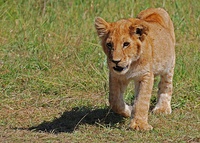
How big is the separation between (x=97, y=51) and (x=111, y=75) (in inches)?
85.4

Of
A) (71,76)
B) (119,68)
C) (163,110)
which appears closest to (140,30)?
(119,68)

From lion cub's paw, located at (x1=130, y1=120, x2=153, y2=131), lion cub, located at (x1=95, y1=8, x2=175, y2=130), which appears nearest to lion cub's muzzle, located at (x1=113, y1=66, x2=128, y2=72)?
lion cub, located at (x1=95, y1=8, x2=175, y2=130)

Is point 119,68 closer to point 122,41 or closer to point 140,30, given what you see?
point 122,41

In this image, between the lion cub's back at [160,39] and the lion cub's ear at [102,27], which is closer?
the lion cub's ear at [102,27]

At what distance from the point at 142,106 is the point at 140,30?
2.33ft

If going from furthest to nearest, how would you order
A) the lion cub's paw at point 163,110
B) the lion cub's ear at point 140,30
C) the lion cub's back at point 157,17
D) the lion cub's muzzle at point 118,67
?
the lion cub's back at point 157,17, the lion cub's paw at point 163,110, the lion cub's ear at point 140,30, the lion cub's muzzle at point 118,67

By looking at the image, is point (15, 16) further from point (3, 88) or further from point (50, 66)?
point (3, 88)

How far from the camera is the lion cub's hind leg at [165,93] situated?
654 centimetres

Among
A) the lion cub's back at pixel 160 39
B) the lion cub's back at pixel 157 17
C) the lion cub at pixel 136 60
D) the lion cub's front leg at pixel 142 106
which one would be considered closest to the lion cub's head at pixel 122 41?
the lion cub at pixel 136 60

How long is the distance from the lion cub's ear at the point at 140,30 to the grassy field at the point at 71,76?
88 cm

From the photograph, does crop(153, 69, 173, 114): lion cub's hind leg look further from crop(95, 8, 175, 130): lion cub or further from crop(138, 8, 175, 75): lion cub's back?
crop(138, 8, 175, 75): lion cub's back

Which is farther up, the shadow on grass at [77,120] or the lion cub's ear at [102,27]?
the lion cub's ear at [102,27]

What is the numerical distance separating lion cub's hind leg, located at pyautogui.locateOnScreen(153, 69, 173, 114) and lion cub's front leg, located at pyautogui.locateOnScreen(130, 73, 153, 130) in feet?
2.32

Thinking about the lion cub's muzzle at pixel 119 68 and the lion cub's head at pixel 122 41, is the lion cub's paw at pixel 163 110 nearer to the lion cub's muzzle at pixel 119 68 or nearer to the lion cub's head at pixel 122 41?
the lion cub's head at pixel 122 41
